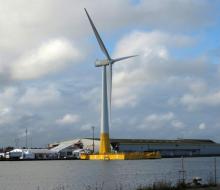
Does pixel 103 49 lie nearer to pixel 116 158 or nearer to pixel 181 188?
pixel 116 158

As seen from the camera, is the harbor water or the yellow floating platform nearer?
the harbor water

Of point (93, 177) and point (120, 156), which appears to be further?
point (120, 156)

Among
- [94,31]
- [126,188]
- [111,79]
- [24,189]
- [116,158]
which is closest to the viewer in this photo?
[126,188]

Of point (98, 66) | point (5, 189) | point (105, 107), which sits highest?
point (98, 66)

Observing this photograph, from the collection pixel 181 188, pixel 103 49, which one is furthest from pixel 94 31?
pixel 181 188

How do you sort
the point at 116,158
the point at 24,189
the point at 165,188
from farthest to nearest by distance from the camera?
the point at 116,158, the point at 24,189, the point at 165,188

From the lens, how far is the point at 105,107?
506ft

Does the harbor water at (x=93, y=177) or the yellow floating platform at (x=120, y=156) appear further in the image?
the yellow floating platform at (x=120, y=156)

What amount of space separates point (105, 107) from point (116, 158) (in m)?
22.7

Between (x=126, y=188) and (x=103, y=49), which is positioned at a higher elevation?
(x=103, y=49)

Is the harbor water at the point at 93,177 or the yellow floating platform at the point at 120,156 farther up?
the yellow floating platform at the point at 120,156

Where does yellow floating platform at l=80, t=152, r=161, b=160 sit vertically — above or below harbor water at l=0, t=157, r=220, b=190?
above

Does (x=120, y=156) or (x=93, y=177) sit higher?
(x=120, y=156)

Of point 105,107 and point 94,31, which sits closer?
point 94,31
